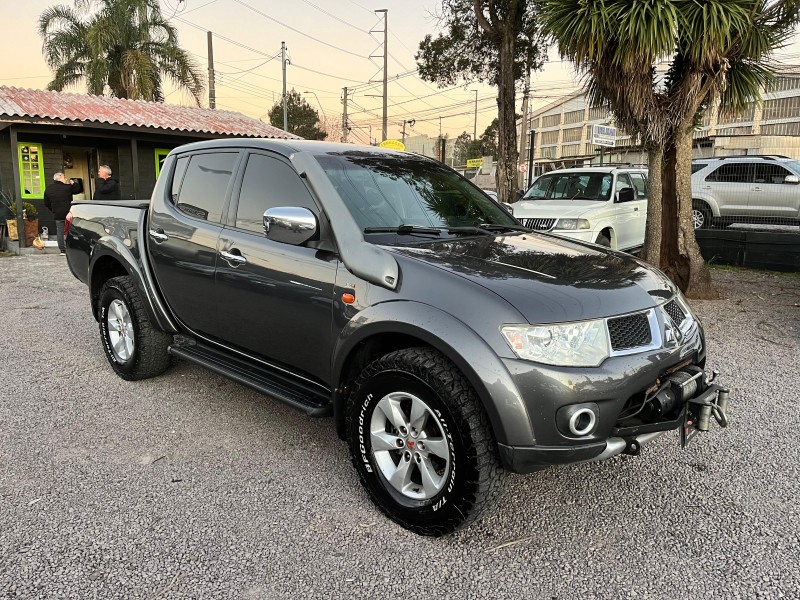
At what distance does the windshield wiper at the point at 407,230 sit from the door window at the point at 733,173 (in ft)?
37.6

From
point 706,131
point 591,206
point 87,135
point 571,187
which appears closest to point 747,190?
point 571,187

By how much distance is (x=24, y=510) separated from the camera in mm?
2883

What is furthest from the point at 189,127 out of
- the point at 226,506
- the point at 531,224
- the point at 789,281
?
the point at 226,506

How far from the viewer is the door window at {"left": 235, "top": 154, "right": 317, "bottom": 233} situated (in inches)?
131

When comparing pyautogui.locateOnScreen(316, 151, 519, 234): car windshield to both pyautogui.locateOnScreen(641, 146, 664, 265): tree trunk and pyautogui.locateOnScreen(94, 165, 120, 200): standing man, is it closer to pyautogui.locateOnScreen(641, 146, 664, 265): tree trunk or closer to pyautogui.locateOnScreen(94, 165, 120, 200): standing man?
pyautogui.locateOnScreen(641, 146, 664, 265): tree trunk

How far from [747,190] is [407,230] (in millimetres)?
11738

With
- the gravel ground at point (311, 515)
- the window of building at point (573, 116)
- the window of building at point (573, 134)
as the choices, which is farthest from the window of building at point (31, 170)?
the window of building at point (573, 116)

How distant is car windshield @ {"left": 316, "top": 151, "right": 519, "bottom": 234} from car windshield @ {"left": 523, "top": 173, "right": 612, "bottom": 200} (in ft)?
19.8

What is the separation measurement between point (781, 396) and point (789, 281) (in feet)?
18.5

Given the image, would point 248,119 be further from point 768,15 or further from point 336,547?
point 336,547

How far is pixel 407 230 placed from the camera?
317 cm

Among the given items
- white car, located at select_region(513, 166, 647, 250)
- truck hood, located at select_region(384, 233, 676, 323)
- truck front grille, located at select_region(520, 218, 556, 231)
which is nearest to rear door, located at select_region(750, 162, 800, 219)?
white car, located at select_region(513, 166, 647, 250)

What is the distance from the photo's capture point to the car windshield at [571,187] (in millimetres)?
9594

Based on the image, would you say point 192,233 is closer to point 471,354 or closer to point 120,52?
point 471,354
